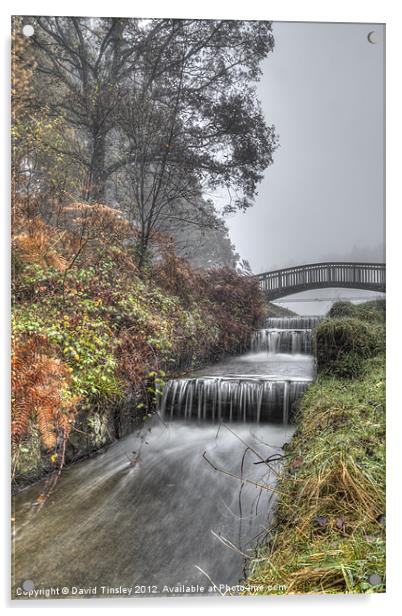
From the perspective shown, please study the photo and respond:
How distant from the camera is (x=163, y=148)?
2564 millimetres

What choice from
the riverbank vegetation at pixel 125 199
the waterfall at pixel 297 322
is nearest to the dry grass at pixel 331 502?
the waterfall at pixel 297 322

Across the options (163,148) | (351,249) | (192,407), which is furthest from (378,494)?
(163,148)

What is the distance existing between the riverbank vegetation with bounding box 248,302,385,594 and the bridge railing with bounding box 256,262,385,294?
175mm

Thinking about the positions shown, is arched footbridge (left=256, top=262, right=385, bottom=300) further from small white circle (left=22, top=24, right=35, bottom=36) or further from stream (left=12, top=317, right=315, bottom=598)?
small white circle (left=22, top=24, right=35, bottom=36)

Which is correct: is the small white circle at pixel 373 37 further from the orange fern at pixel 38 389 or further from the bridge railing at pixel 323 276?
the orange fern at pixel 38 389

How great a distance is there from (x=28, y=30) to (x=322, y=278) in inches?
96.7

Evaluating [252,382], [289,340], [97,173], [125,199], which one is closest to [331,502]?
[252,382]

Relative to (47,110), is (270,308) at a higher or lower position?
lower

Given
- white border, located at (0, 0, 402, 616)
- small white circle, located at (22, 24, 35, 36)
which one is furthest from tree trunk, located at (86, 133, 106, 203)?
small white circle, located at (22, 24, 35, 36)

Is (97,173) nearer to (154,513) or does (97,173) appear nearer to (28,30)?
(28,30)

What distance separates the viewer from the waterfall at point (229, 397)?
2529 millimetres

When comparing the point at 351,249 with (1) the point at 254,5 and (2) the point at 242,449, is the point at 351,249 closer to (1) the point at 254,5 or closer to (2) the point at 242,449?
(2) the point at 242,449
